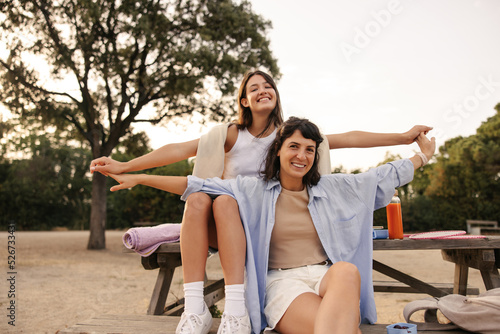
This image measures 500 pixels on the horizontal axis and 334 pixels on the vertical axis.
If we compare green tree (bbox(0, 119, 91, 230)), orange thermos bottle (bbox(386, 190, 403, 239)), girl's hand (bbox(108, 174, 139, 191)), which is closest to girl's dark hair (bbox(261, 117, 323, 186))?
orange thermos bottle (bbox(386, 190, 403, 239))

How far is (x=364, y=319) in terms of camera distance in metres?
1.95

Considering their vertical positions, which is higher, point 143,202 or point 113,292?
point 143,202

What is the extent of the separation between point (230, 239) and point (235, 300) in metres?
0.25

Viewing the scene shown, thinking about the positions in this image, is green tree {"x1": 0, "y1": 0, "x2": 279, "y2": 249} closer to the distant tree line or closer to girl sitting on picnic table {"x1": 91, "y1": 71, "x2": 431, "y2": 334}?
the distant tree line

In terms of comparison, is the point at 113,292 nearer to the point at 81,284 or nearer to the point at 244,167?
the point at 81,284

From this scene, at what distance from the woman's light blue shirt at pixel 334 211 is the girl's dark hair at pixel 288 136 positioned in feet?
0.18

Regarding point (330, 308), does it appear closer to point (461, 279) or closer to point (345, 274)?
point (345, 274)

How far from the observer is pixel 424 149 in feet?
7.92

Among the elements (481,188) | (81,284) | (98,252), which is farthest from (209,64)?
(481,188)

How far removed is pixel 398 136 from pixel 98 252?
27.1ft

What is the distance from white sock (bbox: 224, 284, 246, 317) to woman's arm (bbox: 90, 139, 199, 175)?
840 mm

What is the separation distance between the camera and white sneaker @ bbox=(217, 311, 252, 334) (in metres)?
1.66

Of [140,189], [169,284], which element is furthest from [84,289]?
[140,189]

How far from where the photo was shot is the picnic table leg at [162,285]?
253 centimetres
